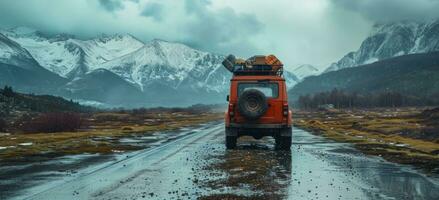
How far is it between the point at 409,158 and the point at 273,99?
7178 millimetres

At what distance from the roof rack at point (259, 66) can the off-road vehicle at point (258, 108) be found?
235mm

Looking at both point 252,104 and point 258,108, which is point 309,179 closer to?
point 258,108

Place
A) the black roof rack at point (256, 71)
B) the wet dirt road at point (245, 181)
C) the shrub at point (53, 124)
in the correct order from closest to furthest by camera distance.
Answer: the wet dirt road at point (245, 181), the black roof rack at point (256, 71), the shrub at point (53, 124)

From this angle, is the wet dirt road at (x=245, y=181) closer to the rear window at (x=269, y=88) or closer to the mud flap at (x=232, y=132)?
the mud flap at (x=232, y=132)

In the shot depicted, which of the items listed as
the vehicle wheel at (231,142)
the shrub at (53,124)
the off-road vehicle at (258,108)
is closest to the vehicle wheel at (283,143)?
the off-road vehicle at (258,108)

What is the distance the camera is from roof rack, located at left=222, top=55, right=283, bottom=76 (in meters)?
29.4

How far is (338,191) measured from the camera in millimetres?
14375

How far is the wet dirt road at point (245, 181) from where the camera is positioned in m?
13.8

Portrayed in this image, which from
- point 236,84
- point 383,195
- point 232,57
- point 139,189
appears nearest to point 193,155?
point 236,84

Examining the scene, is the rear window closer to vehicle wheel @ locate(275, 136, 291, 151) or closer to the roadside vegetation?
vehicle wheel @ locate(275, 136, 291, 151)

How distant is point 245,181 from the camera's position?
52.8 ft

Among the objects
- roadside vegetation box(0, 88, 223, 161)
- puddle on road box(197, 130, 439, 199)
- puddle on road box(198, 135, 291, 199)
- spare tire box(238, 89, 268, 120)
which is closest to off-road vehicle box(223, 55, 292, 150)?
spare tire box(238, 89, 268, 120)

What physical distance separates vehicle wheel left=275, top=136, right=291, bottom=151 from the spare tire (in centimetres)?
204

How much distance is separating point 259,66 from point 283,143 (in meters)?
4.30
